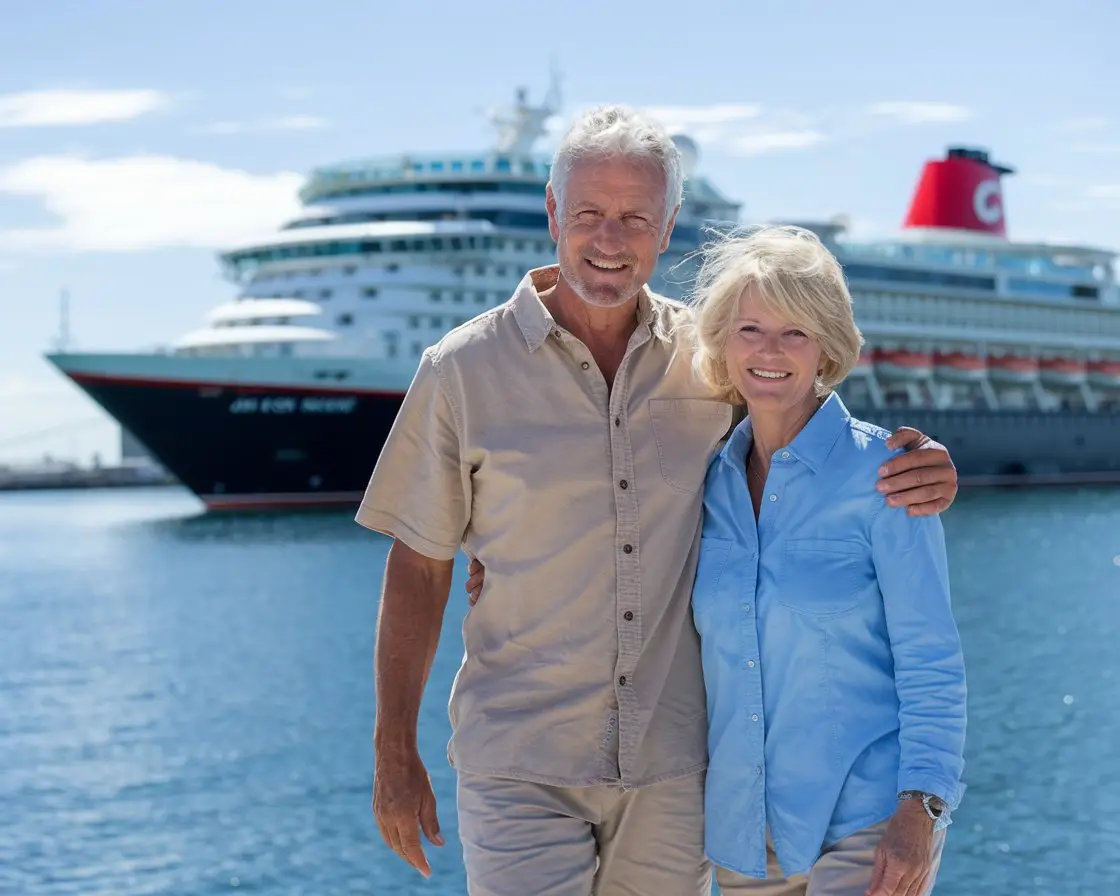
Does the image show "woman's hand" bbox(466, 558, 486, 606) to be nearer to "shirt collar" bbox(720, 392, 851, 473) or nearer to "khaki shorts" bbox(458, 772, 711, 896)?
"khaki shorts" bbox(458, 772, 711, 896)

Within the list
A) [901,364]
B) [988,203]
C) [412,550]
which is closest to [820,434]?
[412,550]

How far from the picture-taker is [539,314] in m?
2.76

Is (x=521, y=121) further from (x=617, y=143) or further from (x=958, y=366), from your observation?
(x=617, y=143)

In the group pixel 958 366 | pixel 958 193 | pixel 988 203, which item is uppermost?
pixel 958 193

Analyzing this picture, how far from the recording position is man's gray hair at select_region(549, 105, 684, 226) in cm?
268

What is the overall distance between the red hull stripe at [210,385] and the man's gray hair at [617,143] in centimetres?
2611

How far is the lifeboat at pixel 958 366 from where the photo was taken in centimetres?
4187

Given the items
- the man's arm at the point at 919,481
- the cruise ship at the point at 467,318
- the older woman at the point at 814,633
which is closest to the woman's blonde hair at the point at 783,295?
the older woman at the point at 814,633

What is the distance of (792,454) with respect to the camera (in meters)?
2.56

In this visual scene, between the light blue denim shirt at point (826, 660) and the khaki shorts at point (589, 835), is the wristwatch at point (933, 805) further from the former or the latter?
the khaki shorts at point (589, 835)

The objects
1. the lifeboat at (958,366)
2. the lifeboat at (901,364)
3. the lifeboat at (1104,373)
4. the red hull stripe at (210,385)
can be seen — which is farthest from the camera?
the lifeboat at (1104,373)

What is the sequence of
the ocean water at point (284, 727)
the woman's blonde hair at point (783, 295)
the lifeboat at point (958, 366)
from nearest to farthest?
the woman's blonde hair at point (783, 295) → the ocean water at point (284, 727) → the lifeboat at point (958, 366)

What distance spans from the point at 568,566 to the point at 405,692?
39 centimetres

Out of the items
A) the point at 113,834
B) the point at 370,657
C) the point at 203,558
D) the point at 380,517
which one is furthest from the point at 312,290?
the point at 380,517
